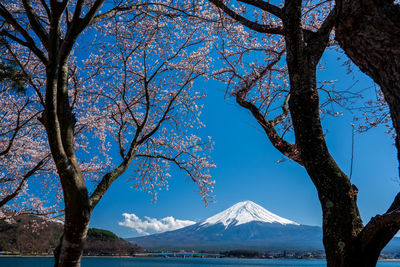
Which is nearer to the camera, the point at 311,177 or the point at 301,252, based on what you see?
the point at 311,177

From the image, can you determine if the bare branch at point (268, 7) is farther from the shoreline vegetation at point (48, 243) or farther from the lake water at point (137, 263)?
the lake water at point (137, 263)

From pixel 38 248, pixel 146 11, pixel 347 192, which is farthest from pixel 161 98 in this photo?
pixel 38 248

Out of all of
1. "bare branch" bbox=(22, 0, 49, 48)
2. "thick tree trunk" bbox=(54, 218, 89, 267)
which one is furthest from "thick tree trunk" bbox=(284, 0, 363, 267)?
"bare branch" bbox=(22, 0, 49, 48)

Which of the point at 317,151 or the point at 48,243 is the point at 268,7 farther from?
the point at 48,243

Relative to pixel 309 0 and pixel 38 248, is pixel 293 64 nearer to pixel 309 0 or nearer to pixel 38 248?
pixel 309 0

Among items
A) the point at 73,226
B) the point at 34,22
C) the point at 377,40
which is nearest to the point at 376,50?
the point at 377,40

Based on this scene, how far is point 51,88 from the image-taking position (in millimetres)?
3160

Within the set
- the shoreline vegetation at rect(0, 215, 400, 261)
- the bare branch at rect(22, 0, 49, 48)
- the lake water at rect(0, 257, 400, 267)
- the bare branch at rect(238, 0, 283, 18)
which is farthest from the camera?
the lake water at rect(0, 257, 400, 267)

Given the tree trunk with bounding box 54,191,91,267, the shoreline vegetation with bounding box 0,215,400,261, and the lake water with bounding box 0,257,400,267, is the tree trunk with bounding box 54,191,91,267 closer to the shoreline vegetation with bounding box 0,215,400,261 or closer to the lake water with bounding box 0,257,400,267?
the shoreline vegetation with bounding box 0,215,400,261

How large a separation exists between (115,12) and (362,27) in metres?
3.51

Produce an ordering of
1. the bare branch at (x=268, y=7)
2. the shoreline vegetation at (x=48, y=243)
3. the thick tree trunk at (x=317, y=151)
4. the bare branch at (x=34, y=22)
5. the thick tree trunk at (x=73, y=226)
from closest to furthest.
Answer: the thick tree trunk at (x=317, y=151), the bare branch at (x=268, y=7), the thick tree trunk at (x=73, y=226), the bare branch at (x=34, y=22), the shoreline vegetation at (x=48, y=243)

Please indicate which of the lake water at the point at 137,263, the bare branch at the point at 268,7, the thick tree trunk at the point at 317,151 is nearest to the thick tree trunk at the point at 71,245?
the thick tree trunk at the point at 317,151

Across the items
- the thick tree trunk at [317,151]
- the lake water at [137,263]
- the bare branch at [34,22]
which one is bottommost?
the lake water at [137,263]

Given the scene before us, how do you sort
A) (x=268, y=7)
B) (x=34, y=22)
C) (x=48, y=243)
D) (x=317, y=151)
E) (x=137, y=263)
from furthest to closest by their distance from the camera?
(x=137, y=263)
(x=48, y=243)
(x=34, y=22)
(x=268, y=7)
(x=317, y=151)
